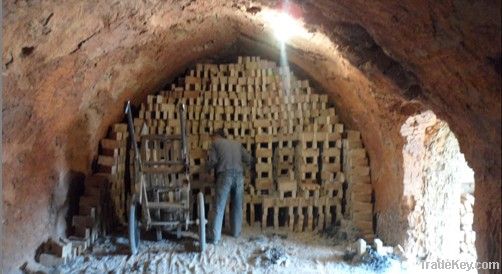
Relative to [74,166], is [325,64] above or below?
above

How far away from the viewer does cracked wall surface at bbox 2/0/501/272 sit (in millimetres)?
3352

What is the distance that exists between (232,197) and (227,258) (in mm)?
1055

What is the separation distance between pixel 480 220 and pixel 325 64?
3217 millimetres

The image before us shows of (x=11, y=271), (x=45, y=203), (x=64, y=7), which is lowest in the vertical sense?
(x=11, y=271)

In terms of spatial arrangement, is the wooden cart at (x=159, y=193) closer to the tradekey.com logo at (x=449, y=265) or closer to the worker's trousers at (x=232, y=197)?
the worker's trousers at (x=232, y=197)

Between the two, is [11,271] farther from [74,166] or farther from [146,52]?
[146,52]

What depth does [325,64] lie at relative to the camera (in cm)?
630

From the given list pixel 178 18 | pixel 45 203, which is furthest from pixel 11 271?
pixel 178 18

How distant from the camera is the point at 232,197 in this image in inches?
258

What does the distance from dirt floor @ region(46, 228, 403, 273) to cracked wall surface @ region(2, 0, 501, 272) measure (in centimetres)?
74

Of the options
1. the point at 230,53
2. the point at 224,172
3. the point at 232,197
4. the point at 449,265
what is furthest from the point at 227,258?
the point at 230,53

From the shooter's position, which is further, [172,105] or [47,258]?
[172,105]

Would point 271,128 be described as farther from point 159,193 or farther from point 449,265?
point 449,265

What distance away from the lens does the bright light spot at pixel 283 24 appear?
4.98 m
